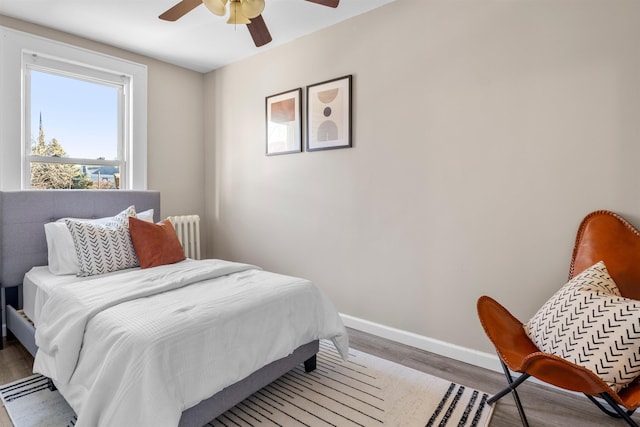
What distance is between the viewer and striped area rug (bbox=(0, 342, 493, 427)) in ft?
5.63

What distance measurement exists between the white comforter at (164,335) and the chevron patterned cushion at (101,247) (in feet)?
1.01

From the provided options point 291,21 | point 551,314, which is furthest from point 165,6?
point 551,314

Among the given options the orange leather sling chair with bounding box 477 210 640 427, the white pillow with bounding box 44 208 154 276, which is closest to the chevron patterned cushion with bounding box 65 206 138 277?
the white pillow with bounding box 44 208 154 276

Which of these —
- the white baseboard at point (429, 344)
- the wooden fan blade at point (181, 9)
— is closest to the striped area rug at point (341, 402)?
the white baseboard at point (429, 344)

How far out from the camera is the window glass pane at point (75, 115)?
3.00 m

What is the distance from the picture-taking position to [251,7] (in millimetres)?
1832

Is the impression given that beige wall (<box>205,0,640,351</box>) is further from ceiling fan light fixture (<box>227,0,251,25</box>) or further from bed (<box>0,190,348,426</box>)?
ceiling fan light fixture (<box>227,0,251,25</box>)

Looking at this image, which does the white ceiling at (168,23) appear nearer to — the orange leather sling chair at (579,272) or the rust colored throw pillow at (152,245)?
the rust colored throw pillow at (152,245)

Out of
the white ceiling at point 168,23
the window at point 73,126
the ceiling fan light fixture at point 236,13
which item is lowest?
the window at point 73,126

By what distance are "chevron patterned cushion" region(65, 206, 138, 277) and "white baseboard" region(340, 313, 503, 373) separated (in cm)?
180

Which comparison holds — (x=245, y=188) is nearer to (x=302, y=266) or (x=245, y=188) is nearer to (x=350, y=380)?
(x=302, y=266)

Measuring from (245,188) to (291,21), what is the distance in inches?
66.4

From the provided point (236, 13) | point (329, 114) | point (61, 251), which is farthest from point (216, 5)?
point (61, 251)

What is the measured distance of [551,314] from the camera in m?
1.67
